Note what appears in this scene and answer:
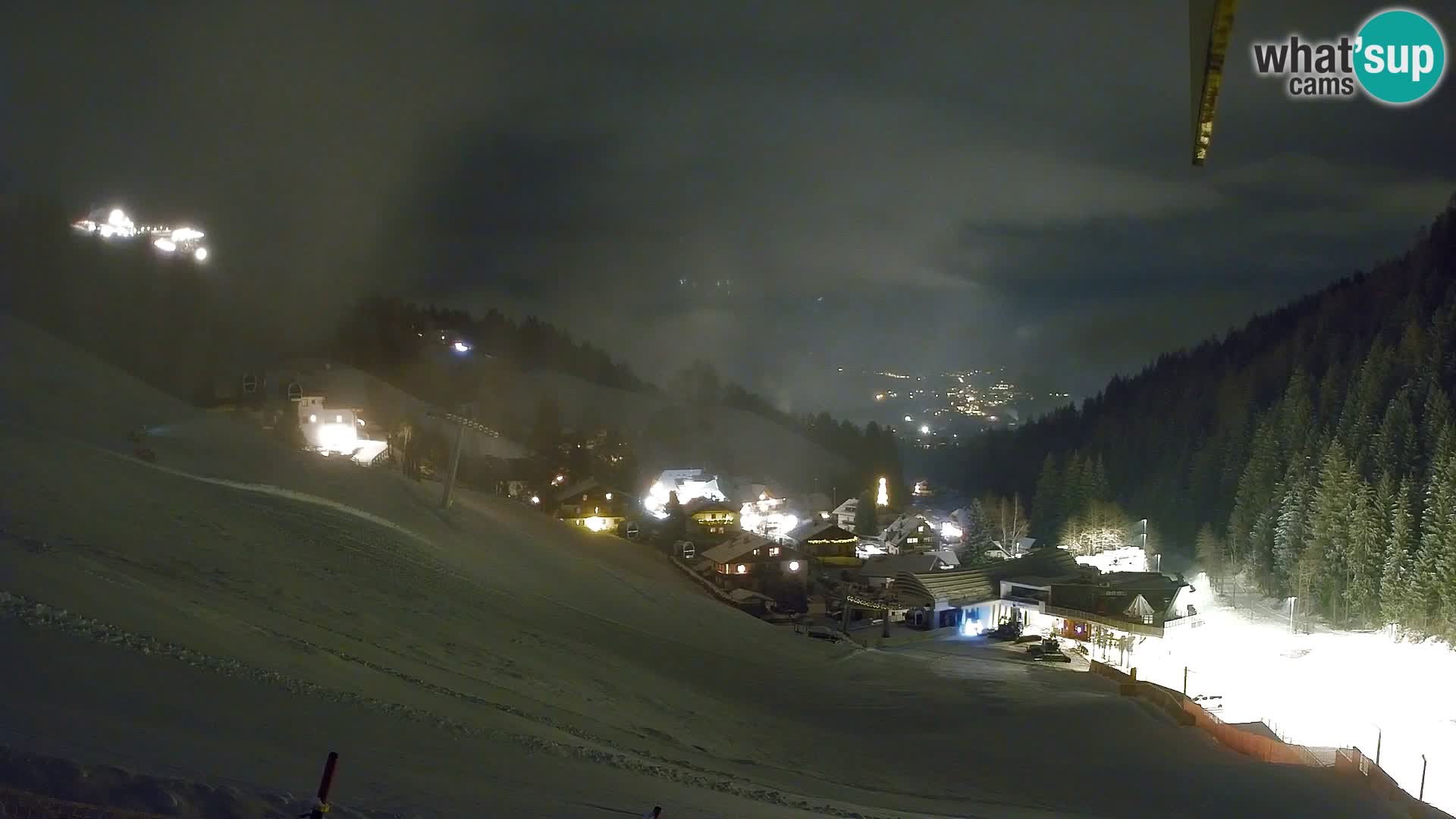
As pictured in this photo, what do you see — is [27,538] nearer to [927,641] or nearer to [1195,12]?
[1195,12]

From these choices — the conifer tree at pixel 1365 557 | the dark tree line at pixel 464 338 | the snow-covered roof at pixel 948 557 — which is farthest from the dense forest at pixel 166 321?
the conifer tree at pixel 1365 557

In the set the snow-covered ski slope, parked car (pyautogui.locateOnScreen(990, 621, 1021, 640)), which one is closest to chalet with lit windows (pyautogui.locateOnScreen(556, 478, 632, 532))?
parked car (pyautogui.locateOnScreen(990, 621, 1021, 640))

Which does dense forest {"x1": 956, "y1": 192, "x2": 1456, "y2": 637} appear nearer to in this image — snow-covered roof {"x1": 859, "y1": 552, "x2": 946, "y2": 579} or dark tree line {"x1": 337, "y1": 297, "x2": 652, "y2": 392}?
snow-covered roof {"x1": 859, "y1": 552, "x2": 946, "y2": 579}

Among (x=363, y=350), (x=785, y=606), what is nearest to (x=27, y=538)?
(x=785, y=606)

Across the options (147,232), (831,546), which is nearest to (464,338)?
(147,232)

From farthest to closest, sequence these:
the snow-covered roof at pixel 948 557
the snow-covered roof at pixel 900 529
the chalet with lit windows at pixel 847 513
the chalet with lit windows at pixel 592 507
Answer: the chalet with lit windows at pixel 847 513
the snow-covered roof at pixel 900 529
the snow-covered roof at pixel 948 557
the chalet with lit windows at pixel 592 507

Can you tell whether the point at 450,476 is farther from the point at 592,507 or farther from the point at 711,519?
the point at 711,519

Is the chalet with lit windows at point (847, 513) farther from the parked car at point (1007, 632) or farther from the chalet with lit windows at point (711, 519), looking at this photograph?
the parked car at point (1007, 632)
